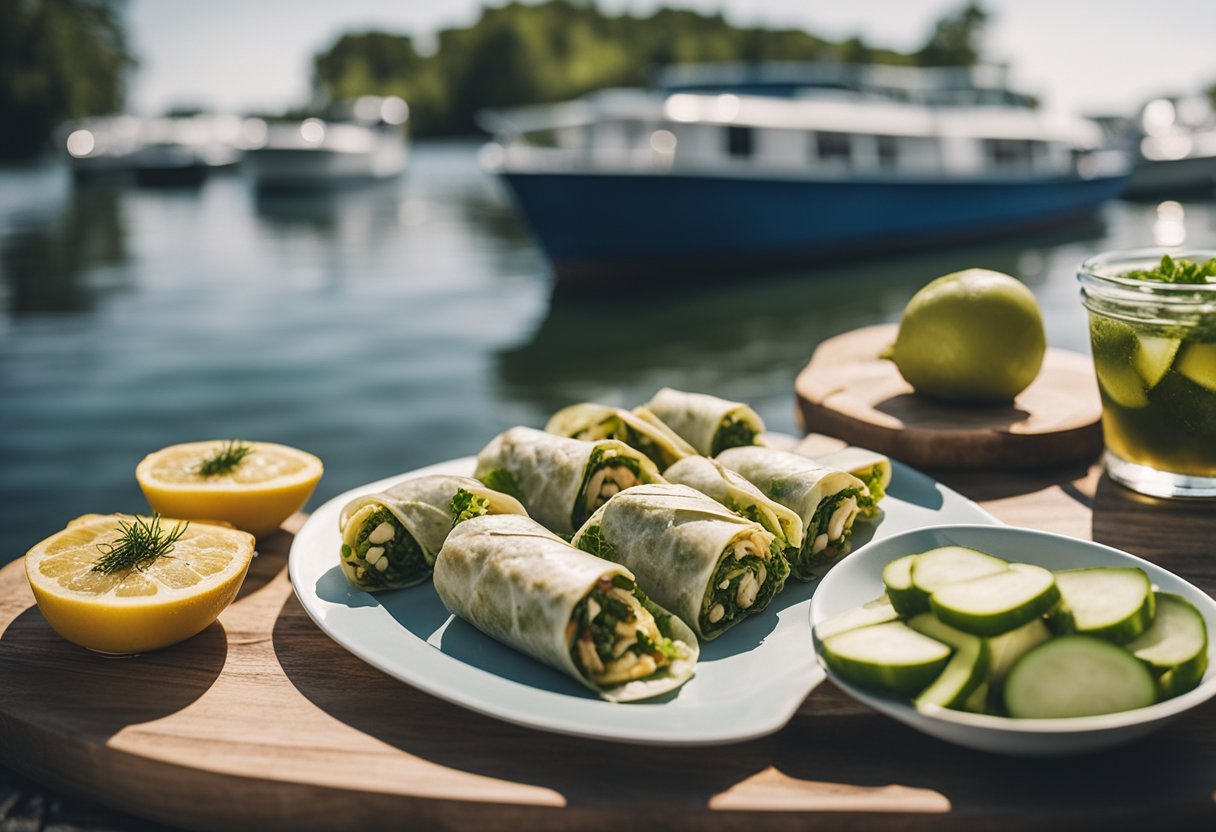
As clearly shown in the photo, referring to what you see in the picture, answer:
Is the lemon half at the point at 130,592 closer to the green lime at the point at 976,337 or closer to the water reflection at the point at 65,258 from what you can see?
the green lime at the point at 976,337

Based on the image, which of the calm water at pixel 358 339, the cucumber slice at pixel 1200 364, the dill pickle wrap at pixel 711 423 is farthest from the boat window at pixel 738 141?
the cucumber slice at pixel 1200 364

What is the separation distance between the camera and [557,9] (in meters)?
120

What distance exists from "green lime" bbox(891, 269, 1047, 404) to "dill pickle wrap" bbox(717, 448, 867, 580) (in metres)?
0.93

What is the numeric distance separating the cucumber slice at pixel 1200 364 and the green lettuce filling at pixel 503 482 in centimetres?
182

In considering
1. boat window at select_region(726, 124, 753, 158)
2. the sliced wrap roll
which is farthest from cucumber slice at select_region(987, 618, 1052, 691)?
boat window at select_region(726, 124, 753, 158)

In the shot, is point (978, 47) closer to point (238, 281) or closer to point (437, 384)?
point (238, 281)

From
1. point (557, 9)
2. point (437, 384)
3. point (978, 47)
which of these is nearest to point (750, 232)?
point (437, 384)

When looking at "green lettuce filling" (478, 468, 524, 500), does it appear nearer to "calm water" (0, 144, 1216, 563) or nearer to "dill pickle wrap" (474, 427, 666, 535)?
"dill pickle wrap" (474, 427, 666, 535)

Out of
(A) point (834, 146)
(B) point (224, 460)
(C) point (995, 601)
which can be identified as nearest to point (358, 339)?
(A) point (834, 146)

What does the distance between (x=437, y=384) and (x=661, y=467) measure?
1285 centimetres

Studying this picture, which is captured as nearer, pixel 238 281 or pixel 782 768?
pixel 782 768

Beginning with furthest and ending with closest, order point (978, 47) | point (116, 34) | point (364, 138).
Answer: point (116, 34), point (978, 47), point (364, 138)

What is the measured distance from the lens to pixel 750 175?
64.0 feet

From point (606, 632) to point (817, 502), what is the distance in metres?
0.80
